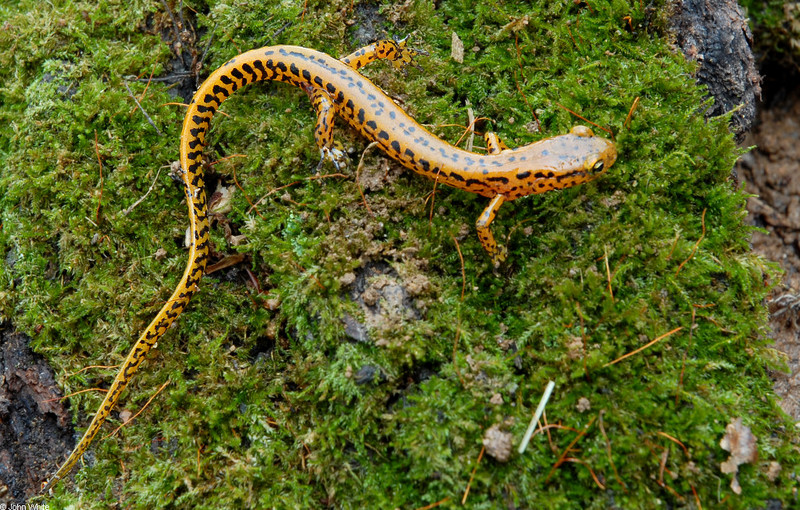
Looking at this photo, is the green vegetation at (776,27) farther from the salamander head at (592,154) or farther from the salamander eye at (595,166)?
the salamander eye at (595,166)

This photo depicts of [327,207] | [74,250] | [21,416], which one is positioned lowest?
[21,416]

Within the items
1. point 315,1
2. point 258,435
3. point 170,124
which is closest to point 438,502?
point 258,435

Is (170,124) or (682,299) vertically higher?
(170,124)

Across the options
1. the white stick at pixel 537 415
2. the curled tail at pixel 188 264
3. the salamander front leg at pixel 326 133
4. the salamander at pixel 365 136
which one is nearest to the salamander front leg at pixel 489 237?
the salamander at pixel 365 136

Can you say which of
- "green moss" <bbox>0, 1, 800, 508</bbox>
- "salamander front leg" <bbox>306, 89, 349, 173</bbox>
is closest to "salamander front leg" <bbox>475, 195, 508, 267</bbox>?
"green moss" <bbox>0, 1, 800, 508</bbox>

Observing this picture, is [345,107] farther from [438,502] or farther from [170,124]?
[438,502]

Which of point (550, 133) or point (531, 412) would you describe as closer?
point (531, 412)

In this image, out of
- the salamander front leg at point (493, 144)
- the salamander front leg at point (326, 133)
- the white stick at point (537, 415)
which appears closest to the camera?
the white stick at point (537, 415)
